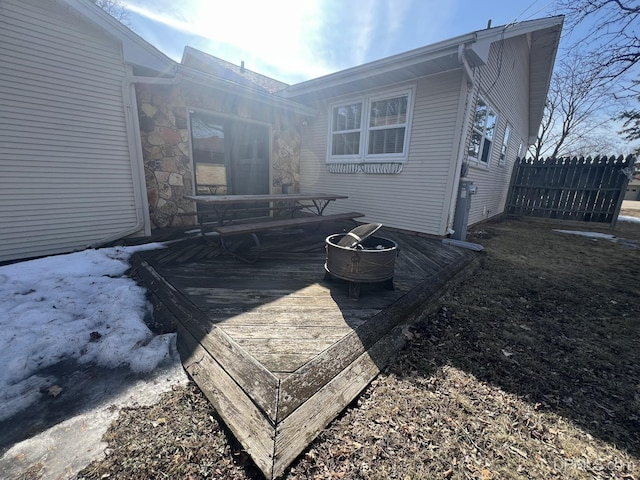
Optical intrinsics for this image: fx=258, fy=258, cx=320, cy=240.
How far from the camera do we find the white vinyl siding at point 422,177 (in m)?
4.78

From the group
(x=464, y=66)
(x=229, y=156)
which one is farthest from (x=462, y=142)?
(x=229, y=156)

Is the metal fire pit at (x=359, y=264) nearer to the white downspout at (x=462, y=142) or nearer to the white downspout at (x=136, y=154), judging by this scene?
the white downspout at (x=462, y=142)

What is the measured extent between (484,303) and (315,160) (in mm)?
5432

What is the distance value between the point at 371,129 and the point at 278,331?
524cm

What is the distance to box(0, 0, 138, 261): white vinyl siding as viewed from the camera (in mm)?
3195

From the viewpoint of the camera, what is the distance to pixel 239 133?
19.3 ft

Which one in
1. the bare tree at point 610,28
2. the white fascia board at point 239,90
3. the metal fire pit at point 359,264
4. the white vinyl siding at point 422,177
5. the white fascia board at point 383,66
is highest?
the bare tree at point 610,28

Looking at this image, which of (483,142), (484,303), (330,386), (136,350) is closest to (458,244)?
(484,303)

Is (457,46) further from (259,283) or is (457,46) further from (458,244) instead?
(259,283)

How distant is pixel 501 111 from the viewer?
6.85 metres

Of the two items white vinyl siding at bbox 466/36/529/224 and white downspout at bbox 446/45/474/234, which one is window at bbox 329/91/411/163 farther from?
white vinyl siding at bbox 466/36/529/224

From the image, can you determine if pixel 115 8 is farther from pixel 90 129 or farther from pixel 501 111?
pixel 501 111

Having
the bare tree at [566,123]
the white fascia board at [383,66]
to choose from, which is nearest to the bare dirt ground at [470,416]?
the white fascia board at [383,66]

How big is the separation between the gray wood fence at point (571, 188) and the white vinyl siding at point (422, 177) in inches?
250
